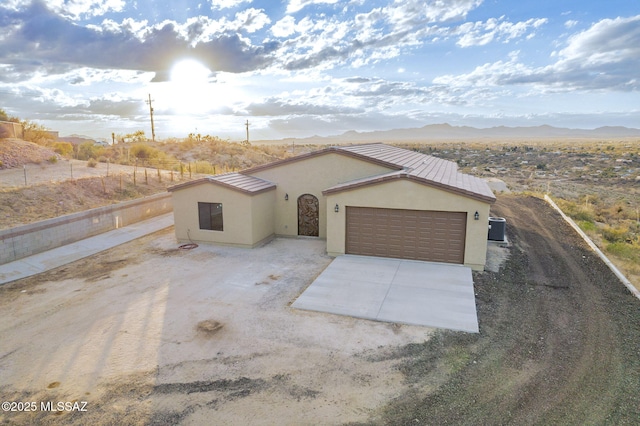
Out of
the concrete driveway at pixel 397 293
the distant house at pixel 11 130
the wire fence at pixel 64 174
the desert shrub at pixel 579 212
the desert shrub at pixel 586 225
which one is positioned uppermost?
the distant house at pixel 11 130

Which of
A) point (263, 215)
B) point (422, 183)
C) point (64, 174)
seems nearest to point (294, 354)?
point (422, 183)

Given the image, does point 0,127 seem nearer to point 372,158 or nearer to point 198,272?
point 198,272

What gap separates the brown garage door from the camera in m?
14.0

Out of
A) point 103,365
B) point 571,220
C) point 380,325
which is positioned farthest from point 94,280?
point 571,220

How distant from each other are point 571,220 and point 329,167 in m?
13.9

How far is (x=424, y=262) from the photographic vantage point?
14344 millimetres

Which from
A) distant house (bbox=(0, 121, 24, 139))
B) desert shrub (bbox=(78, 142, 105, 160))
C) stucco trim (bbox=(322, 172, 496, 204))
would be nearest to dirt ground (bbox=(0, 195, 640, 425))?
stucco trim (bbox=(322, 172, 496, 204))

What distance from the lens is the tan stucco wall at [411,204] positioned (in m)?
13.5

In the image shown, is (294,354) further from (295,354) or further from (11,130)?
(11,130)

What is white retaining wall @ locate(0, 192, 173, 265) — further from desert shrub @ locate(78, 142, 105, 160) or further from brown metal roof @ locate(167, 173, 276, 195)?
desert shrub @ locate(78, 142, 105, 160)

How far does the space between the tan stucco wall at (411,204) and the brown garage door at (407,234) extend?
248 millimetres

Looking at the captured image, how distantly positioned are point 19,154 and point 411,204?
2878 centimetres

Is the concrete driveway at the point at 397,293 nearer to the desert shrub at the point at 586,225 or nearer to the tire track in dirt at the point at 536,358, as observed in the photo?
the tire track in dirt at the point at 536,358

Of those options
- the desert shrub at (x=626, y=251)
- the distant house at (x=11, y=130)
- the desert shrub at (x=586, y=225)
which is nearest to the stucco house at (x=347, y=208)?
the desert shrub at (x=626, y=251)
